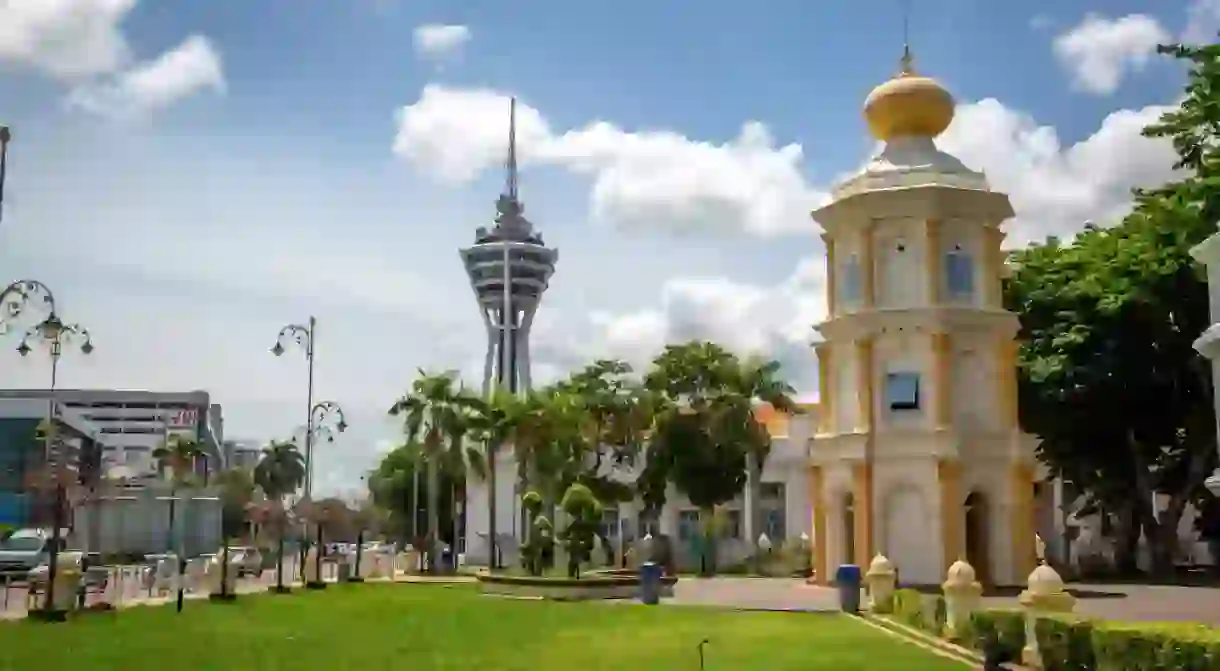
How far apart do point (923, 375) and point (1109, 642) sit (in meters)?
24.4

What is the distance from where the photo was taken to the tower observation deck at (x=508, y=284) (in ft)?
434

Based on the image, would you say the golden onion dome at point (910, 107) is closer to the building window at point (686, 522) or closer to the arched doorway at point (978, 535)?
the arched doorway at point (978, 535)

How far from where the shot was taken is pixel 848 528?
1564 inches

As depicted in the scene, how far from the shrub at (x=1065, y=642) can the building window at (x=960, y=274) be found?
A: 23.0 m

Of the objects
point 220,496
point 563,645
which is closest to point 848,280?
point 563,645

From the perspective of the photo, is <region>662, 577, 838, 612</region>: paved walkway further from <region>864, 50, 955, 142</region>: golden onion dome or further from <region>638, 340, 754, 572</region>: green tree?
<region>864, 50, 955, 142</region>: golden onion dome

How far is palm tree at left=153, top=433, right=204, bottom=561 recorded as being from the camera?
6386 centimetres

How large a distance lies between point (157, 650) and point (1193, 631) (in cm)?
1477

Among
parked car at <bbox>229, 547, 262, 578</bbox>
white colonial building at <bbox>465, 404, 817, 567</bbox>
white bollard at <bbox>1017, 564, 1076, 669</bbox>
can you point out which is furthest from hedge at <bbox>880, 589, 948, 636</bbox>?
parked car at <bbox>229, 547, 262, 578</bbox>

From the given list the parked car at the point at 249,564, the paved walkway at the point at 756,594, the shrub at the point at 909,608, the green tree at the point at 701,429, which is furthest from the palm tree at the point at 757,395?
the shrub at the point at 909,608

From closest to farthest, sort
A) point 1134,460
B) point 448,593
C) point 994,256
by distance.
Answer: point 448,593, point 994,256, point 1134,460

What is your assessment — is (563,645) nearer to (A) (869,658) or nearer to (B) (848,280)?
(A) (869,658)

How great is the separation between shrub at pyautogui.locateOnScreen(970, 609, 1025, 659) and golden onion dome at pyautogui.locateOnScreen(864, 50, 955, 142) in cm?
2319

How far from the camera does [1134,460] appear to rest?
43.9 metres
